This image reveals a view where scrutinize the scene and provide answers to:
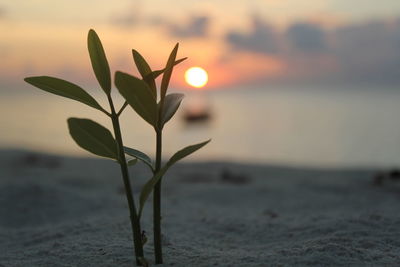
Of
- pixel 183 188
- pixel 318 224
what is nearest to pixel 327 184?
pixel 183 188

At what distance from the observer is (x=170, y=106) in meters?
1.73

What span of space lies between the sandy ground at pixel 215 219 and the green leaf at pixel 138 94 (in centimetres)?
63

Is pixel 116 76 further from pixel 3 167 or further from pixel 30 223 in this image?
pixel 3 167

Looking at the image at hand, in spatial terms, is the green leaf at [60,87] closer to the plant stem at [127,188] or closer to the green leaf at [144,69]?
the plant stem at [127,188]

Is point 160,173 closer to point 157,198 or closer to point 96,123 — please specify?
point 157,198

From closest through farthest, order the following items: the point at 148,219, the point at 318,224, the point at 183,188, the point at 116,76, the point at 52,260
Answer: the point at 116,76 < the point at 52,260 < the point at 318,224 < the point at 148,219 < the point at 183,188

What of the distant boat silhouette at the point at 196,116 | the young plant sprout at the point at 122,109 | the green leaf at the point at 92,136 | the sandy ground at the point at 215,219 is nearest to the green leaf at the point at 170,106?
the young plant sprout at the point at 122,109

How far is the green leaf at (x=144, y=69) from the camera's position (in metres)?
1.76

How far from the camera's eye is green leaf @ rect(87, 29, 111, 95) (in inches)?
67.9

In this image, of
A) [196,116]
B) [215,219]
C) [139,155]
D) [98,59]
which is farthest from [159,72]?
[196,116]

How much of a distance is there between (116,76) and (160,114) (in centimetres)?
26

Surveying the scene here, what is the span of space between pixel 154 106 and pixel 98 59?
11.8 inches

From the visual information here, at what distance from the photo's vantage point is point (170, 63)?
1708 millimetres

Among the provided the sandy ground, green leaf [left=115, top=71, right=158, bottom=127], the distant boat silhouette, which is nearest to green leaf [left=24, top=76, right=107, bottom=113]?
green leaf [left=115, top=71, right=158, bottom=127]
